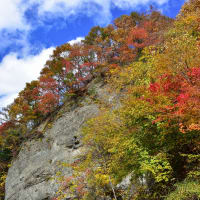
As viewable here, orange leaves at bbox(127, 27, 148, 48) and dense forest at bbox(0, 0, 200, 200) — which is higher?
orange leaves at bbox(127, 27, 148, 48)

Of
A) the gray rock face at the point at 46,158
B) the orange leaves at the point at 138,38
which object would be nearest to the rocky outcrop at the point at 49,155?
the gray rock face at the point at 46,158

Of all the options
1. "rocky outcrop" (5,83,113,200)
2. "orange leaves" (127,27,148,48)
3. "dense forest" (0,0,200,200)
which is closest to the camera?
"dense forest" (0,0,200,200)

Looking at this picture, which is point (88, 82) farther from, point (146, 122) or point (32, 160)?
point (146, 122)

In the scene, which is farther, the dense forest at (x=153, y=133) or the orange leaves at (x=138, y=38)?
the orange leaves at (x=138, y=38)

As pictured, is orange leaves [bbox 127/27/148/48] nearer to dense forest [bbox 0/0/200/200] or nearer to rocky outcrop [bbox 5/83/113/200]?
dense forest [bbox 0/0/200/200]

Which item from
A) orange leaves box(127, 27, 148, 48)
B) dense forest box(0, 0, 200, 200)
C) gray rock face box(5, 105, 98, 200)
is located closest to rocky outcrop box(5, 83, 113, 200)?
gray rock face box(5, 105, 98, 200)

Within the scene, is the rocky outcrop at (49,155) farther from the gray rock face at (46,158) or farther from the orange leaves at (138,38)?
the orange leaves at (138,38)

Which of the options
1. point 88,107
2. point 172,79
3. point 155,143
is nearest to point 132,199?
point 155,143

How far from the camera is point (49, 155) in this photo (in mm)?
23000

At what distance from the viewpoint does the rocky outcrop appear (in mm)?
20625

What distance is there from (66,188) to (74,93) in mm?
14280

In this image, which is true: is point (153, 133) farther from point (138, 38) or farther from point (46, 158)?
point (138, 38)

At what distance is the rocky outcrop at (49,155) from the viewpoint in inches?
812

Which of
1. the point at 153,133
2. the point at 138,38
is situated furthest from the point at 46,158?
the point at 138,38
